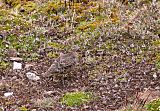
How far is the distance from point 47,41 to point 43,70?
5.09ft

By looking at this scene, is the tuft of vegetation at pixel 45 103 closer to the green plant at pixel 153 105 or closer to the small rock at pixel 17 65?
the small rock at pixel 17 65

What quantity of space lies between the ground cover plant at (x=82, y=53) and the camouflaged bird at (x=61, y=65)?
10 centimetres

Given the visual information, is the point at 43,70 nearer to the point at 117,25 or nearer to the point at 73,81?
the point at 73,81

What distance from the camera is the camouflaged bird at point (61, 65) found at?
10492mm

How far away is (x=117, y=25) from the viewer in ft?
41.3

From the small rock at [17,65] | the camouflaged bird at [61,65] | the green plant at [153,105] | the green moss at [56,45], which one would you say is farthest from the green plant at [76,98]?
the green moss at [56,45]

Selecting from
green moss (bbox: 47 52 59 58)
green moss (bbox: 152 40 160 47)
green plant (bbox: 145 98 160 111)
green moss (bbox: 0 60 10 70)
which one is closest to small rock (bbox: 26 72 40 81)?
green moss (bbox: 0 60 10 70)

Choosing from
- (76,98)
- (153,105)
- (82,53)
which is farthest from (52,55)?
(153,105)

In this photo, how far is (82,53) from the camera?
37.8 feet

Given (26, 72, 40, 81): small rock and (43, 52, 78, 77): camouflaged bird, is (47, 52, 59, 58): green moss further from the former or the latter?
(26, 72, 40, 81): small rock

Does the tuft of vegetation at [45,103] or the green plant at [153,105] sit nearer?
the green plant at [153,105]

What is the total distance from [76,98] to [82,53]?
7.61 feet

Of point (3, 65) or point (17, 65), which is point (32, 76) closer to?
point (17, 65)

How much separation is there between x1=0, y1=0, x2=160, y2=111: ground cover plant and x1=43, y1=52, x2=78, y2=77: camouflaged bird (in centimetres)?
10
